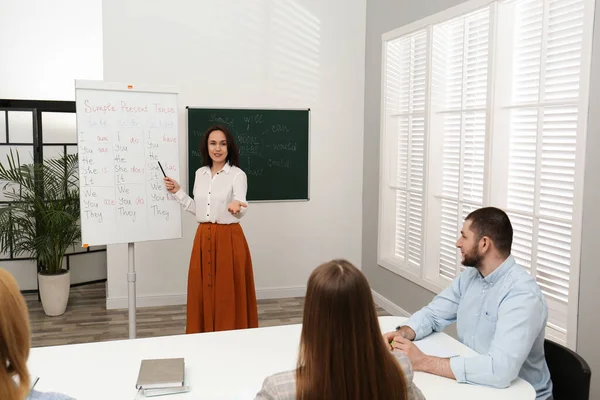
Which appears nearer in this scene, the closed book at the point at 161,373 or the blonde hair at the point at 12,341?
the blonde hair at the point at 12,341

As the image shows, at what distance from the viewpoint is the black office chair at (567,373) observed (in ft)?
6.51

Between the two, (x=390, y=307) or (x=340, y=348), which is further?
(x=390, y=307)

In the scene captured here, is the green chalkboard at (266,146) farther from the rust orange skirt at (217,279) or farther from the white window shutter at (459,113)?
the white window shutter at (459,113)

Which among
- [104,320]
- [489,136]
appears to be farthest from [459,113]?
[104,320]

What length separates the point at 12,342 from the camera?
4.19 ft

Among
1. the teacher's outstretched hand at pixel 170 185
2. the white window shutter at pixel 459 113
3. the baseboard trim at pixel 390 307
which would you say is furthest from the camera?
the baseboard trim at pixel 390 307

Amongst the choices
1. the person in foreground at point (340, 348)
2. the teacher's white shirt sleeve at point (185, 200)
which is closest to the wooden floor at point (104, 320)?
the teacher's white shirt sleeve at point (185, 200)

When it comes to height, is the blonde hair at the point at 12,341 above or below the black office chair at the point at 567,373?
above

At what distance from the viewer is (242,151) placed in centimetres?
541

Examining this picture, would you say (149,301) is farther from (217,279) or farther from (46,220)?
(217,279)

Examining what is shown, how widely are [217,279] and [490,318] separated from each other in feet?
7.38

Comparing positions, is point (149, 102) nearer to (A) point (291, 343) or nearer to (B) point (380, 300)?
(A) point (291, 343)

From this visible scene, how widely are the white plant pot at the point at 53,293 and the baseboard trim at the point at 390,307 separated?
2698mm

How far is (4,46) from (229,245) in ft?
12.3
